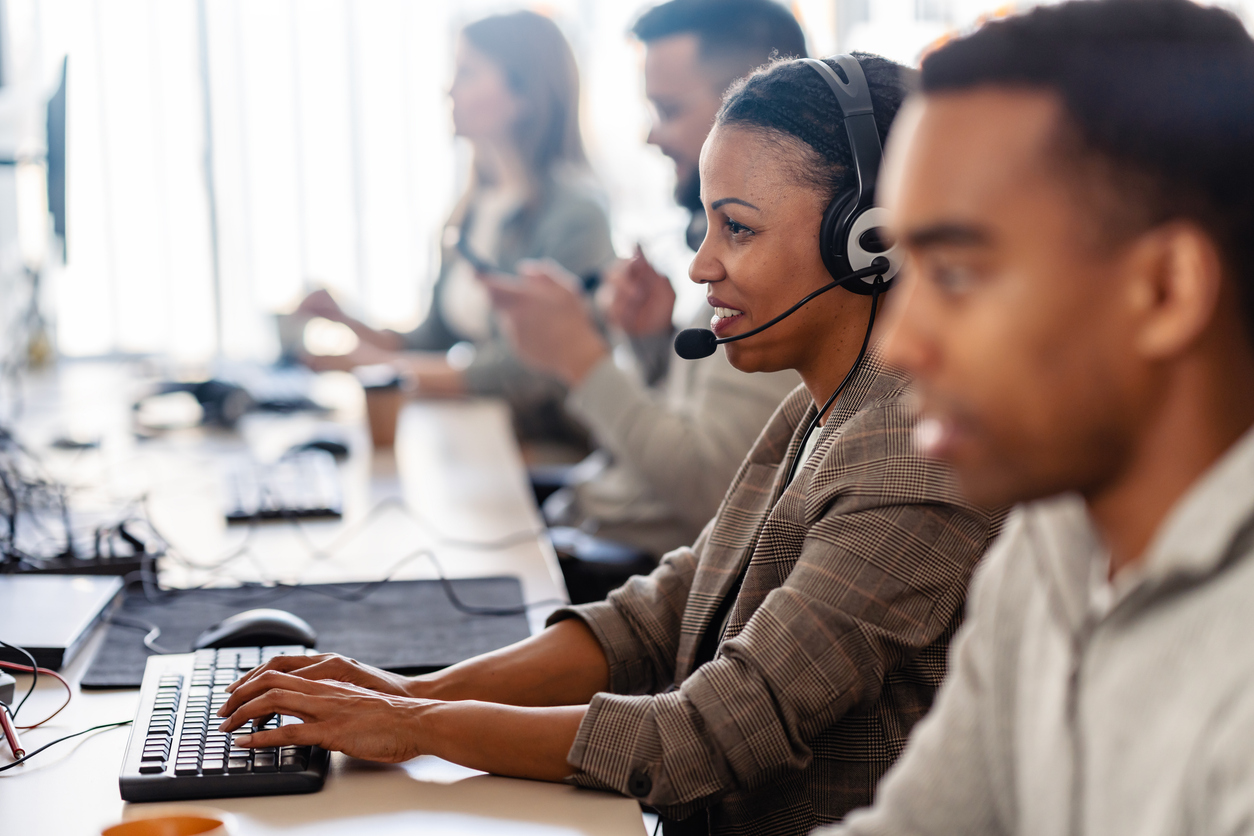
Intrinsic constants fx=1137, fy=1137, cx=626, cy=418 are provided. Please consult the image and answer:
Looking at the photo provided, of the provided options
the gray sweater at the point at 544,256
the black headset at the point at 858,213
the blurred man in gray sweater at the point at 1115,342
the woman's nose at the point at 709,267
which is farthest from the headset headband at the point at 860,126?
the gray sweater at the point at 544,256

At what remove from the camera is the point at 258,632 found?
1011 mm

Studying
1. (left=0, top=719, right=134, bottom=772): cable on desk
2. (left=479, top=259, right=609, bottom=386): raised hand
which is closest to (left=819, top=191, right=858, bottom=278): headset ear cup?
(left=0, top=719, right=134, bottom=772): cable on desk

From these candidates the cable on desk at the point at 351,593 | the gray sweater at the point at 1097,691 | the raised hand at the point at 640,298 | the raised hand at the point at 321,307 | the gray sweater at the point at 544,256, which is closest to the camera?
the gray sweater at the point at 1097,691

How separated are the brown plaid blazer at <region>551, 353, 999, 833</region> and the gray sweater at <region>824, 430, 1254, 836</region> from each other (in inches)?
7.3

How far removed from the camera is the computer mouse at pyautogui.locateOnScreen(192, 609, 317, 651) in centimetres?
100

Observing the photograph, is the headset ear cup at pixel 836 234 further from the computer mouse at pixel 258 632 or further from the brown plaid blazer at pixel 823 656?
the computer mouse at pixel 258 632

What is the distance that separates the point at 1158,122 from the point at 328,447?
161 centimetres

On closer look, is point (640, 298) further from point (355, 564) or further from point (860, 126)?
point (860, 126)

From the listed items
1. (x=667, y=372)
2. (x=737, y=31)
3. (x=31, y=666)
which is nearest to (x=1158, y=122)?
(x=31, y=666)

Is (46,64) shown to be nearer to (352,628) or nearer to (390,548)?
(390,548)

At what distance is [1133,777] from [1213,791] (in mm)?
39

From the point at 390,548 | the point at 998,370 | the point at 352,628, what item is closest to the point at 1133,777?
the point at 998,370

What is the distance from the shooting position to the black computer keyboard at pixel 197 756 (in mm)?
771

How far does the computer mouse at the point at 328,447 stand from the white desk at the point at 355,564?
0.04m
